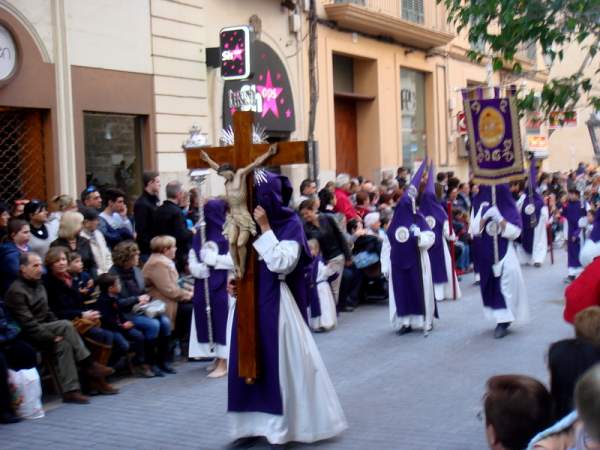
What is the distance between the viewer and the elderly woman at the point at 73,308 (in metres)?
8.18

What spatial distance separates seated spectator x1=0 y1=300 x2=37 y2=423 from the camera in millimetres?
7309

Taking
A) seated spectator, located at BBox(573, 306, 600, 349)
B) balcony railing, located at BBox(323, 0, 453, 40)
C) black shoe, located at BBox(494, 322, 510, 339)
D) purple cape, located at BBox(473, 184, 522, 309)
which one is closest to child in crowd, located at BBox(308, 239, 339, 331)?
purple cape, located at BBox(473, 184, 522, 309)

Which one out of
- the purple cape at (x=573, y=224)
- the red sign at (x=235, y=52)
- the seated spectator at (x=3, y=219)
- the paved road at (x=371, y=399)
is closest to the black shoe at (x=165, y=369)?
the paved road at (x=371, y=399)

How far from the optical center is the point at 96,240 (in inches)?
384

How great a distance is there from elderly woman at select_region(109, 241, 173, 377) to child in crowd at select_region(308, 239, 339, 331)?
252 centimetres

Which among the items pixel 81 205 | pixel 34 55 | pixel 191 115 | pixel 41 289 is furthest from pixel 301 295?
pixel 191 115

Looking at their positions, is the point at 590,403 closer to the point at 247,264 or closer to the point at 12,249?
the point at 247,264

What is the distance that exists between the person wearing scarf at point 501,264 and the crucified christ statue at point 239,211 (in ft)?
15.9

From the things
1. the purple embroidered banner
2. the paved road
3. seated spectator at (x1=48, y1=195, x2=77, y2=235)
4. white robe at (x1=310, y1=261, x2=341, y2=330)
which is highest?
the purple embroidered banner

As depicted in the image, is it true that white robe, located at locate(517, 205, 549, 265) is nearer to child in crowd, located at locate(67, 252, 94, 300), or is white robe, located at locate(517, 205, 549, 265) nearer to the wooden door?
the wooden door

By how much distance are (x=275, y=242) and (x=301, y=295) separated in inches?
21.5

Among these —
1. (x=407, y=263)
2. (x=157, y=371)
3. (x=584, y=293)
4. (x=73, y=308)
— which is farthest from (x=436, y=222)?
(x=584, y=293)

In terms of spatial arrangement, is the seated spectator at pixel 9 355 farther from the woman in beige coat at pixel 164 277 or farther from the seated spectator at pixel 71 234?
the woman in beige coat at pixel 164 277

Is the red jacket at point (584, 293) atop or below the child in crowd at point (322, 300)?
atop
